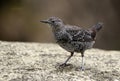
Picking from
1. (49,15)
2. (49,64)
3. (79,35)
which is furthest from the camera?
(49,15)

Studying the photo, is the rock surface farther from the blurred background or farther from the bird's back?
the blurred background

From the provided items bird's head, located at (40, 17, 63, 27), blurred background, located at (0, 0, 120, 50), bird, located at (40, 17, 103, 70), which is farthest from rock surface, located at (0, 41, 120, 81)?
blurred background, located at (0, 0, 120, 50)

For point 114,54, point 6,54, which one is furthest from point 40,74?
point 114,54

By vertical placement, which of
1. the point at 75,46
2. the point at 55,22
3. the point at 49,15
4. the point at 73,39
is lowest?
the point at 75,46

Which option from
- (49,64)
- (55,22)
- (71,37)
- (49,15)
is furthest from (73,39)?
(49,15)

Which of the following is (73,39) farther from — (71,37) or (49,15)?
(49,15)

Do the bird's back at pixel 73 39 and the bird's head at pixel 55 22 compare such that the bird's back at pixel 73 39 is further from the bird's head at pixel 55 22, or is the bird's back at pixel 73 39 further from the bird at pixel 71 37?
the bird's head at pixel 55 22
